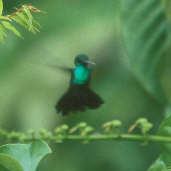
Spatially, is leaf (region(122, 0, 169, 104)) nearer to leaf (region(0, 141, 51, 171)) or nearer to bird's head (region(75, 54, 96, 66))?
bird's head (region(75, 54, 96, 66))

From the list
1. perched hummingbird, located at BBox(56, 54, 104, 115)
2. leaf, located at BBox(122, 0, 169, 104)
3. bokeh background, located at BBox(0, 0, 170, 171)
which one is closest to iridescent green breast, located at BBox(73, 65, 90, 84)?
perched hummingbird, located at BBox(56, 54, 104, 115)

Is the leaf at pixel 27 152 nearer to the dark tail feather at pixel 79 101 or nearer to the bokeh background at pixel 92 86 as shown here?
the dark tail feather at pixel 79 101

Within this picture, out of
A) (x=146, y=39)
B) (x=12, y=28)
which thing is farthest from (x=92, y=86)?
(x=12, y=28)

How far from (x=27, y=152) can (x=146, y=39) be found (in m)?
0.83

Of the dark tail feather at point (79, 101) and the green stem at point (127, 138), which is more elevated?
the dark tail feather at point (79, 101)

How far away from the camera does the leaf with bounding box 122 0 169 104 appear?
4.79ft

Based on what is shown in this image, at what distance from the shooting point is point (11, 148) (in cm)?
74

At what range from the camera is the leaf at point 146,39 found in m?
1.46

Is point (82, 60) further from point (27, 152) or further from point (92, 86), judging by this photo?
point (92, 86)

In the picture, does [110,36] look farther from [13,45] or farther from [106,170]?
[106,170]

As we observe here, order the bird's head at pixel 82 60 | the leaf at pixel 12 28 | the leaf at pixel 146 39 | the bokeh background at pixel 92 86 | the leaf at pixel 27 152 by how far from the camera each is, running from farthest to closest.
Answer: the bokeh background at pixel 92 86 → the leaf at pixel 146 39 → the bird's head at pixel 82 60 → the leaf at pixel 27 152 → the leaf at pixel 12 28

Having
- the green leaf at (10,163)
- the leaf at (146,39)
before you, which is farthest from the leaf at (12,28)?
the leaf at (146,39)

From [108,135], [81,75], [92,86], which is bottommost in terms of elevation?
[92,86]

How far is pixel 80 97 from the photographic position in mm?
909
